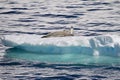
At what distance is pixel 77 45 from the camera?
36.3 feet

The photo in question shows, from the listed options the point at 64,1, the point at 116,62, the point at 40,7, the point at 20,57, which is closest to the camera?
the point at 116,62

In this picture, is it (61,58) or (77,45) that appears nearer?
(61,58)

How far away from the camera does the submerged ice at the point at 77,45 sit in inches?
431

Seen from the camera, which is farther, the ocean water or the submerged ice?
the submerged ice

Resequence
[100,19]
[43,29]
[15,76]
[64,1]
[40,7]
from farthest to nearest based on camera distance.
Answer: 1. [64,1]
2. [40,7]
3. [100,19]
4. [43,29]
5. [15,76]

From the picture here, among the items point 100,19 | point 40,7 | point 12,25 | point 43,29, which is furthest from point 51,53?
point 40,7

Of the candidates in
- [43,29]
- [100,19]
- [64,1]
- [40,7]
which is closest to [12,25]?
[43,29]

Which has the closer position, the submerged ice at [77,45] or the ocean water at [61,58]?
the ocean water at [61,58]

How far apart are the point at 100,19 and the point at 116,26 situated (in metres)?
2.76

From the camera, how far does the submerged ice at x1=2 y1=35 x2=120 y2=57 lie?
10.9 metres

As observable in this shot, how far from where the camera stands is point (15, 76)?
32.2 ft

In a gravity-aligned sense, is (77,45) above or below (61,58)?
above

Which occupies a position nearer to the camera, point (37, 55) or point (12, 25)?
point (37, 55)

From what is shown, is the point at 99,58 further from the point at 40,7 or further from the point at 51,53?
the point at 40,7
